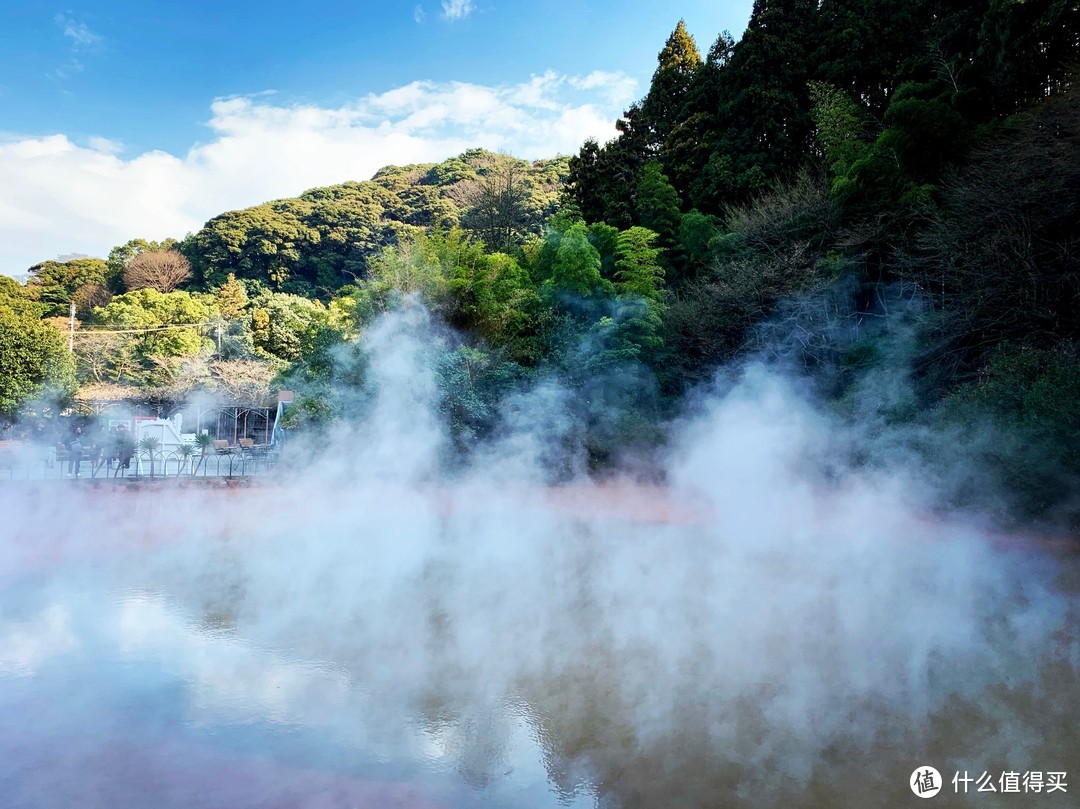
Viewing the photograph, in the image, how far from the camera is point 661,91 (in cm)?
2184

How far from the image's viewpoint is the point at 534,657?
4.73 metres

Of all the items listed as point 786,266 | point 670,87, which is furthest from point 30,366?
point 670,87

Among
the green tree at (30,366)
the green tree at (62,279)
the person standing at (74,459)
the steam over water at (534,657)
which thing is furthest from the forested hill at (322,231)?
the steam over water at (534,657)

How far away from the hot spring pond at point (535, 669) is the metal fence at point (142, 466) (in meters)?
4.16

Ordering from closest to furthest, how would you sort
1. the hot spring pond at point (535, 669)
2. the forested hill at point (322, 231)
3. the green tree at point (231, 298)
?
1. the hot spring pond at point (535, 669)
2. the green tree at point (231, 298)
3. the forested hill at point (322, 231)

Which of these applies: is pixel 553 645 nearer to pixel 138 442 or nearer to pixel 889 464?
pixel 889 464

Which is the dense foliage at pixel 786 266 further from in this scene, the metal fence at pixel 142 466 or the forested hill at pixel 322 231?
the forested hill at pixel 322 231

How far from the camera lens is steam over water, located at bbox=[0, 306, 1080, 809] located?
3.44 m

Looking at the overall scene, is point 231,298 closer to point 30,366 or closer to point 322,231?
point 322,231

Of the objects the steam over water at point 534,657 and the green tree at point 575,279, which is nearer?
the steam over water at point 534,657

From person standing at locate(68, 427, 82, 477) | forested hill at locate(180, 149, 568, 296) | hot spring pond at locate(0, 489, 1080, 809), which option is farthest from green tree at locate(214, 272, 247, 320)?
hot spring pond at locate(0, 489, 1080, 809)

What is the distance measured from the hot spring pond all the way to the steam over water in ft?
0.07

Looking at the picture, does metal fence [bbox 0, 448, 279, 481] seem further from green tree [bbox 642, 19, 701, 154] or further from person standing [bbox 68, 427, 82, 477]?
green tree [bbox 642, 19, 701, 154]

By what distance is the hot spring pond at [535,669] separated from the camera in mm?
3420
